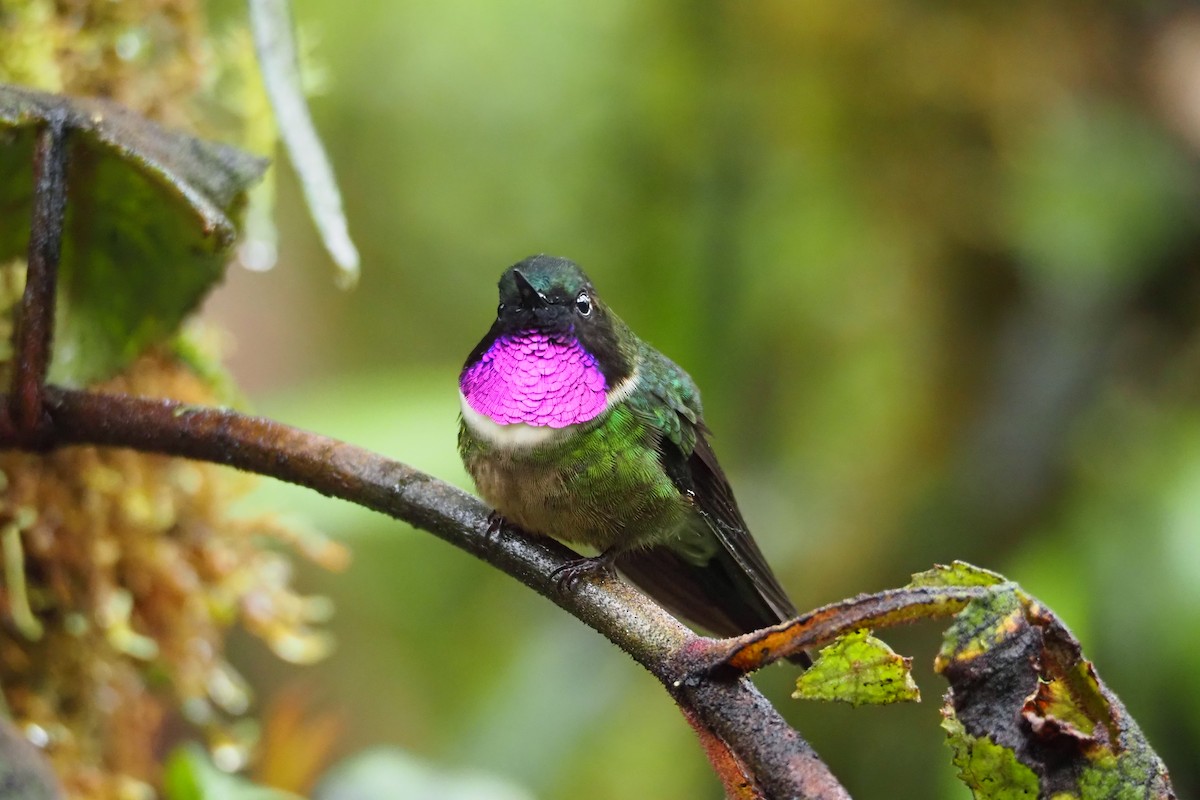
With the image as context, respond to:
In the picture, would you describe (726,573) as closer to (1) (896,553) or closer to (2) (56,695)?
(2) (56,695)

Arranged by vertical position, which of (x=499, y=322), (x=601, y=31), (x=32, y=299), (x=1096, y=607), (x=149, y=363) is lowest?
(x=1096, y=607)

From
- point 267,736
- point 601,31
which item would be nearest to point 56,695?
point 267,736

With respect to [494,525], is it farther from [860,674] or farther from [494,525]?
[860,674]

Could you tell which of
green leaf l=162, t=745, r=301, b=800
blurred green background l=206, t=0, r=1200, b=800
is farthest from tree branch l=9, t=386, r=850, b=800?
blurred green background l=206, t=0, r=1200, b=800

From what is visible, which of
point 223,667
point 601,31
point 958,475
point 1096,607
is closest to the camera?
point 223,667

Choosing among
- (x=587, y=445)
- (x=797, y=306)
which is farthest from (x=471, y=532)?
(x=797, y=306)

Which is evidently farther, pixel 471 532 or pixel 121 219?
pixel 121 219
